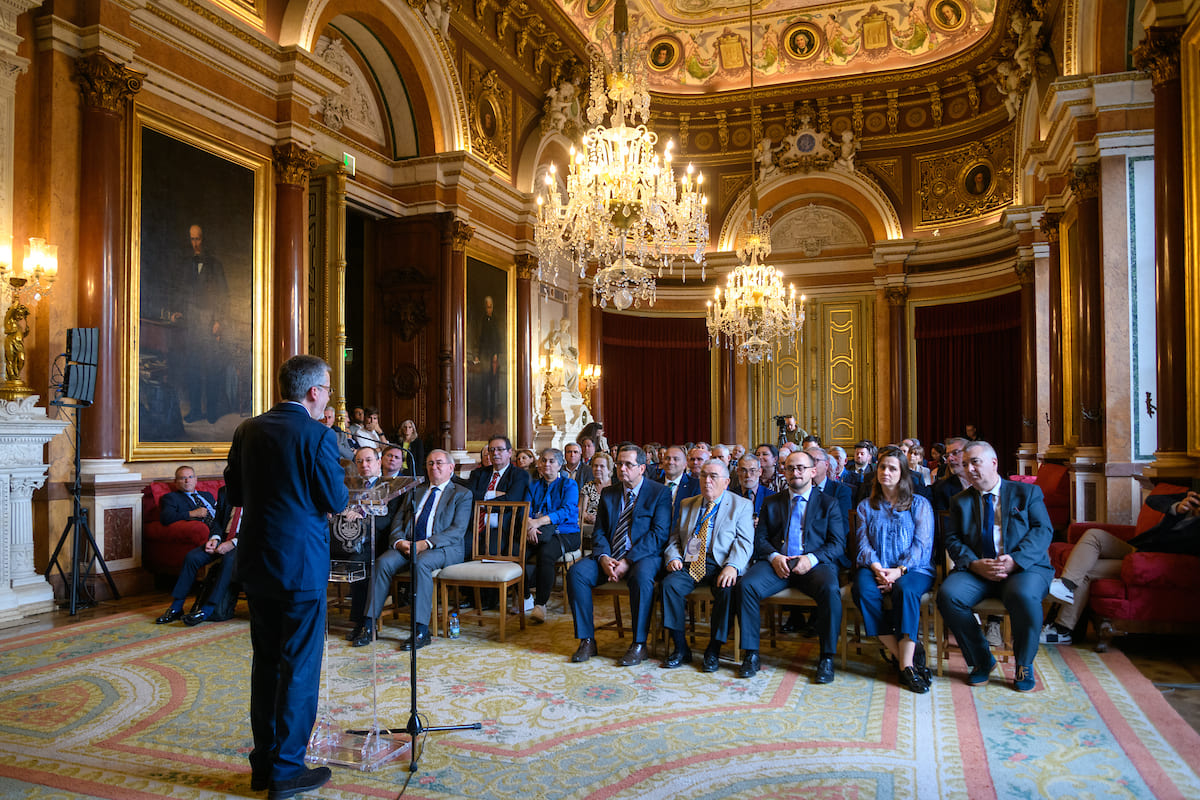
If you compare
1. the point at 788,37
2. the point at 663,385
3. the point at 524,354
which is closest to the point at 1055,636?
the point at 524,354

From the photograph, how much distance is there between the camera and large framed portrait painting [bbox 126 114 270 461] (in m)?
6.60

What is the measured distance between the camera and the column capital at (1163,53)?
5.88 m

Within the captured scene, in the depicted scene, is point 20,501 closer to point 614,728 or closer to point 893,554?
point 614,728

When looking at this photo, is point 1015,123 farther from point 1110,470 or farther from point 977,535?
point 977,535

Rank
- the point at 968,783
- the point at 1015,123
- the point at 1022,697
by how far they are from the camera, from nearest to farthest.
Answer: the point at 968,783 → the point at 1022,697 → the point at 1015,123

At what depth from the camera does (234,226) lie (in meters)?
7.43

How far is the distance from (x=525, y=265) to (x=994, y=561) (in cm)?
891

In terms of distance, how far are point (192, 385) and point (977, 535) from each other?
6.04 meters

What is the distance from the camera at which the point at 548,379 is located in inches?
506

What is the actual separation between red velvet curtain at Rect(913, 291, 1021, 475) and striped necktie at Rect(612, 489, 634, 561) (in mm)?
10341

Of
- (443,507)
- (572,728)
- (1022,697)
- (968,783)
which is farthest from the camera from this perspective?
(443,507)

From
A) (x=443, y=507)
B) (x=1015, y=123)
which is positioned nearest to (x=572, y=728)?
(x=443, y=507)

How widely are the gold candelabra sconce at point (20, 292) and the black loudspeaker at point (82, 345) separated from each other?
298mm

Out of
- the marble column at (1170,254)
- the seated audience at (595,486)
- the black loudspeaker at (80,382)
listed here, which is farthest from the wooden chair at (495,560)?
the marble column at (1170,254)
